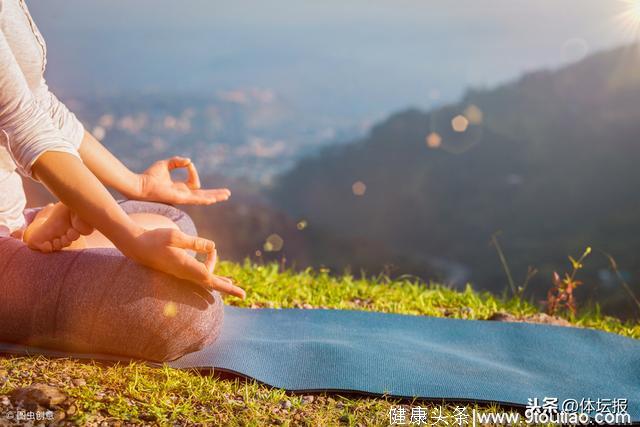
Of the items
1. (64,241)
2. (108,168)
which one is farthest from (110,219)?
(108,168)

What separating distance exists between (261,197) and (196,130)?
36.3 ft

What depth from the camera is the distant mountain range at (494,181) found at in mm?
27484

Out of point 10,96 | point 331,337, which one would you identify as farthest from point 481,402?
point 10,96

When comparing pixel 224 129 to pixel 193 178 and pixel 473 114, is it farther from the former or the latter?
pixel 193 178

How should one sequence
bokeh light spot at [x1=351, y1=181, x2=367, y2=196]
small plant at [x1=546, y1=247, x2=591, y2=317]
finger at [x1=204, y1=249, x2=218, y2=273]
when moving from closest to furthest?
finger at [x1=204, y1=249, x2=218, y2=273]
small plant at [x1=546, y1=247, x2=591, y2=317]
bokeh light spot at [x1=351, y1=181, x2=367, y2=196]

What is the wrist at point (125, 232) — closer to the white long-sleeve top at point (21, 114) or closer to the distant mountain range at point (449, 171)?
the white long-sleeve top at point (21, 114)

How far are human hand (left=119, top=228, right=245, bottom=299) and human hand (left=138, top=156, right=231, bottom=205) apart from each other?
0.81 metres

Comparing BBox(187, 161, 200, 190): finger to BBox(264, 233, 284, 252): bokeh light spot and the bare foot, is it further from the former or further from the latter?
BBox(264, 233, 284, 252): bokeh light spot

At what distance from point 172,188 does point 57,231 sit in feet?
2.54

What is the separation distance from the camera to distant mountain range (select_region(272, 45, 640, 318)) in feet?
90.2

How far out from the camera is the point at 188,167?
9.71 ft

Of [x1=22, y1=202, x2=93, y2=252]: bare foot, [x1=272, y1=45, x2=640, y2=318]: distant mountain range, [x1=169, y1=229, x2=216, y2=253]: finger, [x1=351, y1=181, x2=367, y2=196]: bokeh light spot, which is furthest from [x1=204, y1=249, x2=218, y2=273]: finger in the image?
[x1=351, y1=181, x2=367, y2=196]: bokeh light spot

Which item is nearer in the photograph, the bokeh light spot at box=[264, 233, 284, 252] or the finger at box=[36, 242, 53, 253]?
the finger at box=[36, 242, 53, 253]

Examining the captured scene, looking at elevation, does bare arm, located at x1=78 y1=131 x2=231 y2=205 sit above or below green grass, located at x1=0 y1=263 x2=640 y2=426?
above
